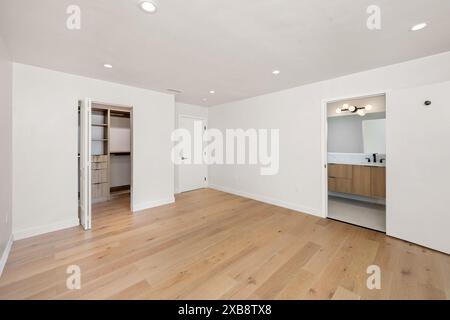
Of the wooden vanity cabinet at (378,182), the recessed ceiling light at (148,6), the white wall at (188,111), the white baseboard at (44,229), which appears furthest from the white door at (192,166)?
the wooden vanity cabinet at (378,182)

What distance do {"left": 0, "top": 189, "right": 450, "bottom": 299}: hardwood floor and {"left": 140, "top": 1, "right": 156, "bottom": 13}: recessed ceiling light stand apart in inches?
98.7

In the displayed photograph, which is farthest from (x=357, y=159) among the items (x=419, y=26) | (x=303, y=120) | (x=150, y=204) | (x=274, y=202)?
(x=150, y=204)

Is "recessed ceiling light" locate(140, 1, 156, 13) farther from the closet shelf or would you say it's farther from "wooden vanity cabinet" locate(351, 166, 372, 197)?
"wooden vanity cabinet" locate(351, 166, 372, 197)

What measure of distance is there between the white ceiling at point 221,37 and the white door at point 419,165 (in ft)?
2.13

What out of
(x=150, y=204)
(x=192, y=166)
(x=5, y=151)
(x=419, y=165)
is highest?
(x=5, y=151)

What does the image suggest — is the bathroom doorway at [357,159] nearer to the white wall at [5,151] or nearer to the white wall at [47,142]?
the white wall at [47,142]

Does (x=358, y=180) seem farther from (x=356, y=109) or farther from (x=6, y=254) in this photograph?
(x=6, y=254)

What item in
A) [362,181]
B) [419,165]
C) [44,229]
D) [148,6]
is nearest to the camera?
[148,6]

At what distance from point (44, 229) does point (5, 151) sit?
1318 mm

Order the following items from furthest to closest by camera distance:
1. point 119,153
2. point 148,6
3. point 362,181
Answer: point 119,153 → point 362,181 → point 148,6

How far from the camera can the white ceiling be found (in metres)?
1.57

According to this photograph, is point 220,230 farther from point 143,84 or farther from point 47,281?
point 143,84

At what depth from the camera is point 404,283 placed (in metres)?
1.76

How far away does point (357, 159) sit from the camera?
4578 millimetres
